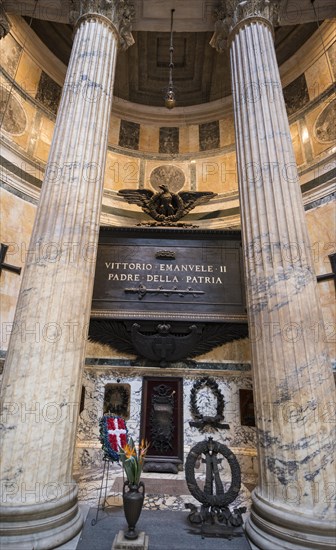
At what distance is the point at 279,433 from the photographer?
11.2ft

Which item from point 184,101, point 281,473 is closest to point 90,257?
point 281,473

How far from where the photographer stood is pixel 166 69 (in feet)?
36.0

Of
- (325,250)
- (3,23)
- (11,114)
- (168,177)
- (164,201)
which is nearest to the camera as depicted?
(325,250)

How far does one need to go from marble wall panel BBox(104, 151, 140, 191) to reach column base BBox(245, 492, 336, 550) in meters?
8.39

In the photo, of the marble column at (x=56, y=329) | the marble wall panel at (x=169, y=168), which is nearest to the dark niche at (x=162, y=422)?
the marble column at (x=56, y=329)

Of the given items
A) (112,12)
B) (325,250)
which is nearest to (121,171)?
(112,12)

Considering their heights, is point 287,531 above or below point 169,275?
below

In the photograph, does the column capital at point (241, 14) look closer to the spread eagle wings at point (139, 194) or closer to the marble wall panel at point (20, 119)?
the spread eagle wings at point (139, 194)

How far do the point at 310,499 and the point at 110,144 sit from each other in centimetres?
988

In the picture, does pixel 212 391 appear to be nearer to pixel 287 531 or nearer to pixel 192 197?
pixel 287 531

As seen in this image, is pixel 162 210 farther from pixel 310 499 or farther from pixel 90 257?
pixel 310 499

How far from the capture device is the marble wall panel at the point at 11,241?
6297mm

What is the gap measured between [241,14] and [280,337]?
248 inches

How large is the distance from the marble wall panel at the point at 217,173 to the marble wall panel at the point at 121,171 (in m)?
1.96
